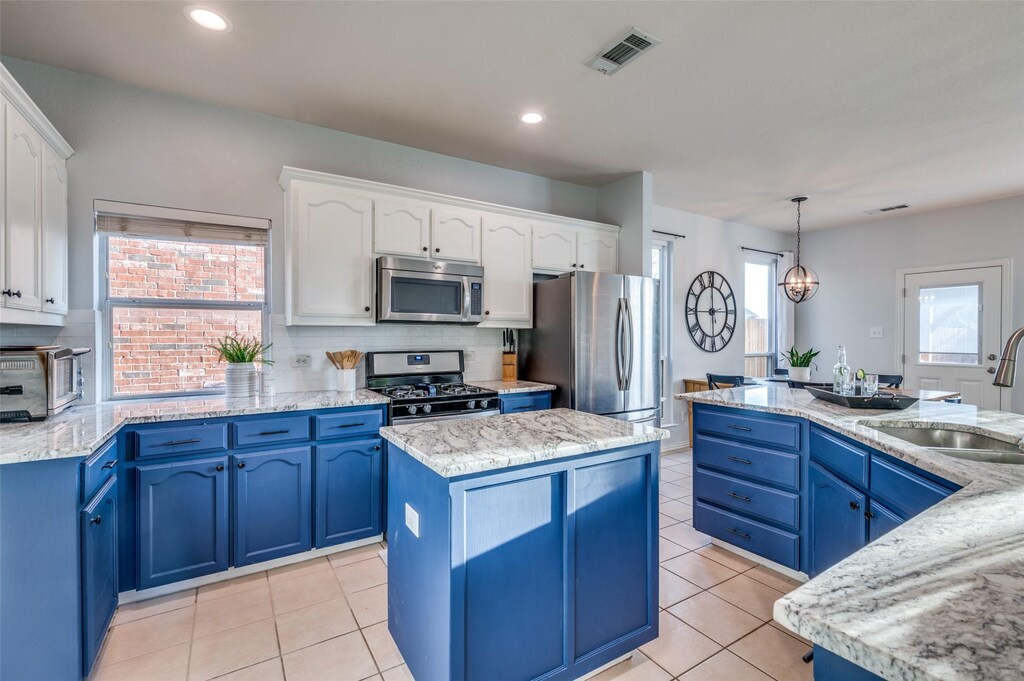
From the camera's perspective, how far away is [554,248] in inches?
160

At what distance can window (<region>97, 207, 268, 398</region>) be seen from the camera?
2793 mm

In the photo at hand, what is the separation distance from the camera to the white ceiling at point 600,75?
2145mm

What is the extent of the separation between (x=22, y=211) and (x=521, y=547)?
2609mm

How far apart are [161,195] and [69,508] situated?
1928 millimetres

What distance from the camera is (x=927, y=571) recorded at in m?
0.81

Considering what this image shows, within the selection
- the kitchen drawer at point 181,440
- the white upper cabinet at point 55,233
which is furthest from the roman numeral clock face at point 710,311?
the white upper cabinet at point 55,233

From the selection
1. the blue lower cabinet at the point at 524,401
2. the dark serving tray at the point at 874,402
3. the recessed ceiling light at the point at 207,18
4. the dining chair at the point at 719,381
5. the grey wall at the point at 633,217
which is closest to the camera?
the recessed ceiling light at the point at 207,18

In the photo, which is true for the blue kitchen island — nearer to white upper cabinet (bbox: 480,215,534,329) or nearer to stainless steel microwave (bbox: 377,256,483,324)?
stainless steel microwave (bbox: 377,256,483,324)

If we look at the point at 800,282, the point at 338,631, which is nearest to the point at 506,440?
the point at 338,631

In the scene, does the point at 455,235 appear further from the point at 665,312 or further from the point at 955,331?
the point at 955,331

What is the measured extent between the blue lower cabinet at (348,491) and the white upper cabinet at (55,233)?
59.8 inches

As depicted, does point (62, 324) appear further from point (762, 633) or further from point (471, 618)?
point (762, 633)

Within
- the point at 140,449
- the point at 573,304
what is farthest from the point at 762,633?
the point at 140,449

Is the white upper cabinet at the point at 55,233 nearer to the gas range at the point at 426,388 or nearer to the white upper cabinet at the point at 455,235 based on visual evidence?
the gas range at the point at 426,388
